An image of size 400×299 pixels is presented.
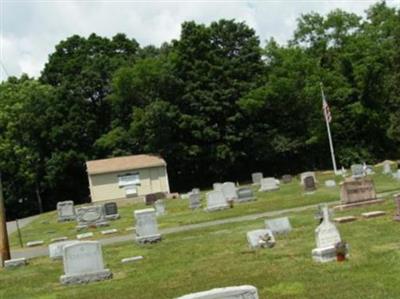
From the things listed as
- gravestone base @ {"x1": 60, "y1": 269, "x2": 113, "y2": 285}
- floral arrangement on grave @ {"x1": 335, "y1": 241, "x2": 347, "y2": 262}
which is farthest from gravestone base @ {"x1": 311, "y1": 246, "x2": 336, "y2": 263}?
gravestone base @ {"x1": 60, "y1": 269, "x2": 113, "y2": 285}

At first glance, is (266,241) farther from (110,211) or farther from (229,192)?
(110,211)

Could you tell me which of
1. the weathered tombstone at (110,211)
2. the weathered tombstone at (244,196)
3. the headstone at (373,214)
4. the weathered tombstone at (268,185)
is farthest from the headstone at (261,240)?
the weathered tombstone at (268,185)

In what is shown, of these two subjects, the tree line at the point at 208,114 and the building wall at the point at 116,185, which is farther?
the tree line at the point at 208,114

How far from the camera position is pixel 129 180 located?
52750mm

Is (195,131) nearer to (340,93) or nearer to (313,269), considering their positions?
(340,93)

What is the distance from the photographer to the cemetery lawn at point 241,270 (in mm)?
10846

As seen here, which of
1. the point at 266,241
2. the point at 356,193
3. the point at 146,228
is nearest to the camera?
the point at 266,241

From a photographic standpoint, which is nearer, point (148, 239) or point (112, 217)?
point (148, 239)

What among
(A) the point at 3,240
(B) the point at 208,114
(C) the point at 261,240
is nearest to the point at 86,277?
(C) the point at 261,240

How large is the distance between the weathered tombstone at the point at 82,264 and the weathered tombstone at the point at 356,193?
1064 centimetres

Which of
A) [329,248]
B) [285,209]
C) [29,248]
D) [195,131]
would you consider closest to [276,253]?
[329,248]

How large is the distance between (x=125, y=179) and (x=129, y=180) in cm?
33

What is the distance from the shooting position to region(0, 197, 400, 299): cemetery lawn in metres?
10.8

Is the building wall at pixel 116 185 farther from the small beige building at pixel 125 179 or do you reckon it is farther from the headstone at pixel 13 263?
the headstone at pixel 13 263
